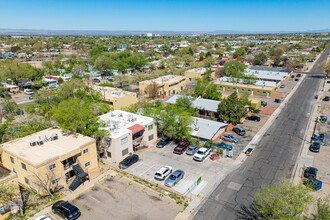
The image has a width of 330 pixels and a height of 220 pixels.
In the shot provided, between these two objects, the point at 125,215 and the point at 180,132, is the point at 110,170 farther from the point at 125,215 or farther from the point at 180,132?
the point at 180,132

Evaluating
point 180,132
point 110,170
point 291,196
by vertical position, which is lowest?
point 110,170

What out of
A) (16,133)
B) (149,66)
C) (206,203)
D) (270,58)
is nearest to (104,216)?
(206,203)

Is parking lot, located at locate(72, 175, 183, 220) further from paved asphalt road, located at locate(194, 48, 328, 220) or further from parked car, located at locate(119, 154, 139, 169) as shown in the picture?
paved asphalt road, located at locate(194, 48, 328, 220)

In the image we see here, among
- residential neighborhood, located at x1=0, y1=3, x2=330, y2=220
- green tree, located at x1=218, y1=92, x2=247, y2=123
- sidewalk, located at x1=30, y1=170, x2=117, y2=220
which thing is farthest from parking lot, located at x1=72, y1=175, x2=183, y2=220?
green tree, located at x1=218, y1=92, x2=247, y2=123

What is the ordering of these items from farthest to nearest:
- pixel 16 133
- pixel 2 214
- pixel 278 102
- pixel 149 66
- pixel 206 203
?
pixel 149 66, pixel 278 102, pixel 16 133, pixel 206 203, pixel 2 214

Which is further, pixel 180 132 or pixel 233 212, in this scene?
pixel 180 132

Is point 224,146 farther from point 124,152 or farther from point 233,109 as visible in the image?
point 124,152

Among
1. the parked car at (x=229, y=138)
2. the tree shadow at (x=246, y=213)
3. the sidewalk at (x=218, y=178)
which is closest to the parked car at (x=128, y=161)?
the sidewalk at (x=218, y=178)
